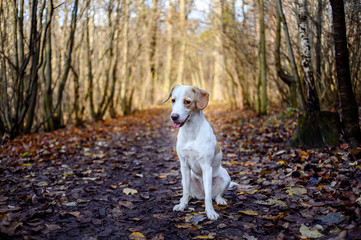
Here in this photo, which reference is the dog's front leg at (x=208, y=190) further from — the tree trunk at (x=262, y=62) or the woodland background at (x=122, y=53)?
the tree trunk at (x=262, y=62)

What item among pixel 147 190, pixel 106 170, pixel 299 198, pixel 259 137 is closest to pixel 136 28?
pixel 259 137

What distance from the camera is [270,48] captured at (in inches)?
432

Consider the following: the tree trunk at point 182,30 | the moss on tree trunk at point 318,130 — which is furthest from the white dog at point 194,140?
the tree trunk at point 182,30

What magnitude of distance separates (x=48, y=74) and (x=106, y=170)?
5564 mm

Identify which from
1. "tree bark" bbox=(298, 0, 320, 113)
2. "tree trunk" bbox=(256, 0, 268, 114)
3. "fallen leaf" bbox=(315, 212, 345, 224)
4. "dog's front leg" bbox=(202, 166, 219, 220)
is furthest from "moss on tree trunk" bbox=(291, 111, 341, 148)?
"tree trunk" bbox=(256, 0, 268, 114)

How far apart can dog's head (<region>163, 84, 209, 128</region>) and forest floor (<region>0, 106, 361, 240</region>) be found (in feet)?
3.86

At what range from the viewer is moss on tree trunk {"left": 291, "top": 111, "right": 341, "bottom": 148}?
526cm

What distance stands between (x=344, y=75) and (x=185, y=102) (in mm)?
2767

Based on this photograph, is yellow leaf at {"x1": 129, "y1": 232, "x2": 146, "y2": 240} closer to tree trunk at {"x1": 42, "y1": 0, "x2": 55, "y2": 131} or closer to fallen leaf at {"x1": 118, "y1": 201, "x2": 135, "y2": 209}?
fallen leaf at {"x1": 118, "y1": 201, "x2": 135, "y2": 209}

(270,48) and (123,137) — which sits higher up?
(270,48)

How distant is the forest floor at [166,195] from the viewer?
9.41 feet

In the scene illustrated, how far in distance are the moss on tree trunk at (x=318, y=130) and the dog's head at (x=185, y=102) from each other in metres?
3.12

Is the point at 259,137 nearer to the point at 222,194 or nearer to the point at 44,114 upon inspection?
the point at 222,194

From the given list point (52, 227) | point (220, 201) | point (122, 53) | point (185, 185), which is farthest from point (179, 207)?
point (122, 53)
